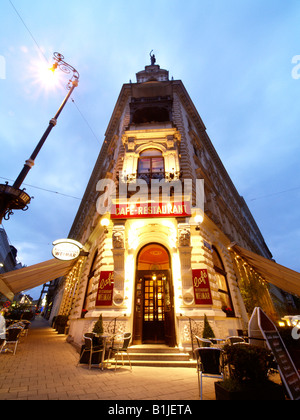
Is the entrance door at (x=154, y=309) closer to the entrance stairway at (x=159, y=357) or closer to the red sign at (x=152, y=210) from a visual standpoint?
the entrance stairway at (x=159, y=357)

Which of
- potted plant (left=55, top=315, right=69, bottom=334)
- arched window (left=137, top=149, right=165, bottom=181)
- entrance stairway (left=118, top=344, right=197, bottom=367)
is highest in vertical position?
arched window (left=137, top=149, right=165, bottom=181)

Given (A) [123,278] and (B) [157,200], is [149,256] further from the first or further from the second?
(B) [157,200]

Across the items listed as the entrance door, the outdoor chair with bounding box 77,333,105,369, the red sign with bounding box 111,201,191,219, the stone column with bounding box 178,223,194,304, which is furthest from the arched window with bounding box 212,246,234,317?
the outdoor chair with bounding box 77,333,105,369

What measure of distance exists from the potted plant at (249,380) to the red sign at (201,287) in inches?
164

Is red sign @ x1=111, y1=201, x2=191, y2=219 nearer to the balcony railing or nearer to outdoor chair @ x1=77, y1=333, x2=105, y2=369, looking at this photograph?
the balcony railing

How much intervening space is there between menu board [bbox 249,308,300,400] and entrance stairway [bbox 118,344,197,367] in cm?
→ 309

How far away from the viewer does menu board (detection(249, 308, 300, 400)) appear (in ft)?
10.7

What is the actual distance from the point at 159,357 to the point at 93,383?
9.37ft

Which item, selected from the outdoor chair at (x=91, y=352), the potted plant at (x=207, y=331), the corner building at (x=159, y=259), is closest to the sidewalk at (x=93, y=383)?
the outdoor chair at (x=91, y=352)

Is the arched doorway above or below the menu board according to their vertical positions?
above

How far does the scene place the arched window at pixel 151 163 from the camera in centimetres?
998
